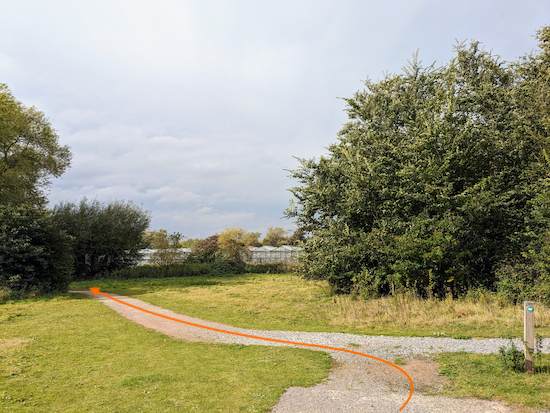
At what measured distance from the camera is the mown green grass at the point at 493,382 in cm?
528

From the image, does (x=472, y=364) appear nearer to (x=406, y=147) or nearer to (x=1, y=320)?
(x=406, y=147)

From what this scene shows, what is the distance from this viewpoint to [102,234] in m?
33.9

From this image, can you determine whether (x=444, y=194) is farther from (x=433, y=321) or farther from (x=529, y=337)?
(x=529, y=337)

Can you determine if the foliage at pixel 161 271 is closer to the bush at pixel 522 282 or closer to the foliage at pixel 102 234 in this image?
the foliage at pixel 102 234

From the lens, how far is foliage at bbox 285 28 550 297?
14.0 metres

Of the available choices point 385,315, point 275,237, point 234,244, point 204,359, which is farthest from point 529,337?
point 275,237

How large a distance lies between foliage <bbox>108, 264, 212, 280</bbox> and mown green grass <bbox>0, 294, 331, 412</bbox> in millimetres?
22711

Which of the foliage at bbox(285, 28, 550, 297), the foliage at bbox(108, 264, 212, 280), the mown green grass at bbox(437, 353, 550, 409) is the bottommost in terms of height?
the foliage at bbox(108, 264, 212, 280)

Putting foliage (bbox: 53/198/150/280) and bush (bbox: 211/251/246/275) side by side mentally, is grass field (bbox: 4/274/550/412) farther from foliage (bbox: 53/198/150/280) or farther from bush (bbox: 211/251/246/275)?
bush (bbox: 211/251/246/275)

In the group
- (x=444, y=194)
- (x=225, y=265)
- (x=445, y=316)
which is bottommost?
(x=225, y=265)

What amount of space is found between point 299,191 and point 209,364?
12.8m

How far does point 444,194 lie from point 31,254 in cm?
2094

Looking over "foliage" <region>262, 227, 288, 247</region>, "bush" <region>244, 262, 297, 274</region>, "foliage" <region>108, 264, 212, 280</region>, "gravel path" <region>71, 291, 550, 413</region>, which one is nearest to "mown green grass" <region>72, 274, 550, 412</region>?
"gravel path" <region>71, 291, 550, 413</region>

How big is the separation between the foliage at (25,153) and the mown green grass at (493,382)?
1162 inches
